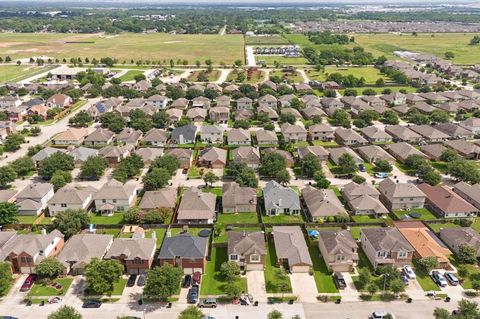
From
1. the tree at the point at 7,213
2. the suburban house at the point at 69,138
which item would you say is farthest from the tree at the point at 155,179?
the suburban house at the point at 69,138

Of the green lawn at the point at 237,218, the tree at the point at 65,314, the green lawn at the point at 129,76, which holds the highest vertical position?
the green lawn at the point at 129,76

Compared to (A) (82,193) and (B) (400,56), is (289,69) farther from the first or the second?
(A) (82,193)

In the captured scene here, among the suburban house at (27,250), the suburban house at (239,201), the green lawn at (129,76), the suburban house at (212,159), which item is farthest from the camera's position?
the green lawn at (129,76)

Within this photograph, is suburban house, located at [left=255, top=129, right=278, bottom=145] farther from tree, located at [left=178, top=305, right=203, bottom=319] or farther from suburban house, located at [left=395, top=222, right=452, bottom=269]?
tree, located at [left=178, top=305, right=203, bottom=319]

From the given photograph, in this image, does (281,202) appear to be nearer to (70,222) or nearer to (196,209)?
(196,209)

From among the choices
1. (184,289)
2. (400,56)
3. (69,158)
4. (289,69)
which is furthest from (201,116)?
(400,56)

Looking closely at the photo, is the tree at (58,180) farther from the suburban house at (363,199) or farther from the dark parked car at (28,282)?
the suburban house at (363,199)
